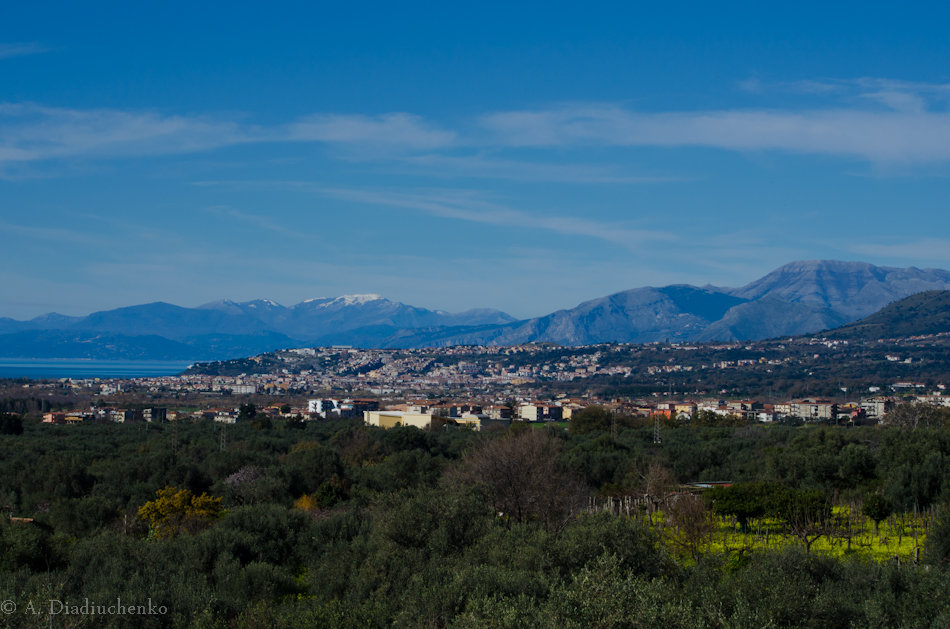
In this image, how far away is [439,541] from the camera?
1667 cm

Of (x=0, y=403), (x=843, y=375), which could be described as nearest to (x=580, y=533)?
(x=0, y=403)

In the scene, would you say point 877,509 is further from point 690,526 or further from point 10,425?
point 10,425

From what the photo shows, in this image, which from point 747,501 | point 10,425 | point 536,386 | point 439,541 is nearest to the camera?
point 439,541

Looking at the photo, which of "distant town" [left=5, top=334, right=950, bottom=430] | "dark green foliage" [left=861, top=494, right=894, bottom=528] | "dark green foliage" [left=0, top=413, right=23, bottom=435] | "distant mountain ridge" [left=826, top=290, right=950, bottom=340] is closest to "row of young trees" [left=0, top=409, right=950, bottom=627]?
"dark green foliage" [left=861, top=494, right=894, bottom=528]

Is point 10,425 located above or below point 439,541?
above

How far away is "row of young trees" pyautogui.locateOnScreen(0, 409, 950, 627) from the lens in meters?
11.0

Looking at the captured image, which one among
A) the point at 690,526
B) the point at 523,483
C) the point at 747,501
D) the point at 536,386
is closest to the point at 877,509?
the point at 747,501

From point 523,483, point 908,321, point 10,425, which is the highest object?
point 908,321

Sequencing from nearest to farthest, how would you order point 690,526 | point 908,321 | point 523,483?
point 690,526
point 523,483
point 908,321

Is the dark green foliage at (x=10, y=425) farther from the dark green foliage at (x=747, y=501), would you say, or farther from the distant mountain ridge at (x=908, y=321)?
the distant mountain ridge at (x=908, y=321)

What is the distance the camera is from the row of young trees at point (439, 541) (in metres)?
11.0

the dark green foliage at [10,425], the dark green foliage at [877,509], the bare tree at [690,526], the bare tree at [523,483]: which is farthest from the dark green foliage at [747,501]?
the dark green foliage at [10,425]

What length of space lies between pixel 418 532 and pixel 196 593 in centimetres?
537

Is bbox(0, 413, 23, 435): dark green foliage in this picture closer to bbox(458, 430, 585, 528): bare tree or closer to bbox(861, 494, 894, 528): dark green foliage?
bbox(458, 430, 585, 528): bare tree
